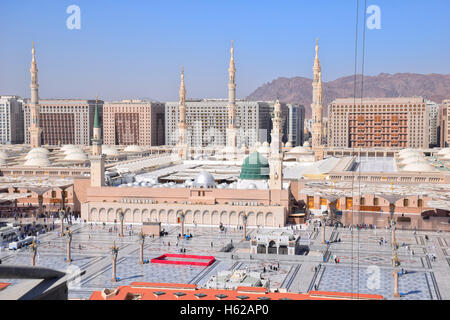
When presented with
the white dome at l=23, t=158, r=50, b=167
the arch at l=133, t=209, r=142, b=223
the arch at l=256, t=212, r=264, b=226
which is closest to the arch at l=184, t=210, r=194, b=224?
the arch at l=133, t=209, r=142, b=223

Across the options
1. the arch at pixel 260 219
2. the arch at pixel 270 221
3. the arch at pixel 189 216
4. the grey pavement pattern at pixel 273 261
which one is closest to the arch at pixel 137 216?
the grey pavement pattern at pixel 273 261

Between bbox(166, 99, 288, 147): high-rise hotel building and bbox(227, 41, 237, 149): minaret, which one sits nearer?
bbox(227, 41, 237, 149): minaret

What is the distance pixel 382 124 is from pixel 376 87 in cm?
1211

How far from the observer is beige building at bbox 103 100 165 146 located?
7150cm

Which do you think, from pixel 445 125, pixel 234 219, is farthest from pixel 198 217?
pixel 445 125

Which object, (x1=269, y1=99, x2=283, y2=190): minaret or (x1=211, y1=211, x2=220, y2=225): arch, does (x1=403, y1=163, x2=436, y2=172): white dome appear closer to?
(x1=269, y1=99, x2=283, y2=190): minaret

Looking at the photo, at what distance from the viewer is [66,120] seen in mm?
71500

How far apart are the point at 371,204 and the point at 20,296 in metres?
25.9

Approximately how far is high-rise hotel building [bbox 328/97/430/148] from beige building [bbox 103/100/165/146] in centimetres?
2263

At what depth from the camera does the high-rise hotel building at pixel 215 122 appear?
70.2m

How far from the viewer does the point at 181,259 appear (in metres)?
17.7

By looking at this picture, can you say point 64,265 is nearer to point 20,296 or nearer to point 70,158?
point 20,296

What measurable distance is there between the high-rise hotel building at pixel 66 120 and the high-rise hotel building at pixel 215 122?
399 inches
